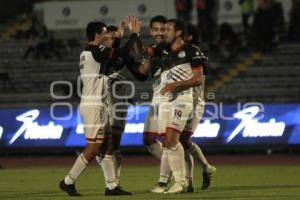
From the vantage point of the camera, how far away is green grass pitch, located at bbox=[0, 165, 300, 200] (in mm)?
12367

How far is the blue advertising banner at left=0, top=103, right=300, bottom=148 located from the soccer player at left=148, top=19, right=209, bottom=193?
9.50 m

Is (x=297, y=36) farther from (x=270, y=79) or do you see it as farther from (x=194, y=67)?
(x=194, y=67)

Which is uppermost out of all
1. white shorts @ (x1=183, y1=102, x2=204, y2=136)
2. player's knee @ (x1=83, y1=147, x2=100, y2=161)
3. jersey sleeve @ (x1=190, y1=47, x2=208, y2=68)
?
jersey sleeve @ (x1=190, y1=47, x2=208, y2=68)

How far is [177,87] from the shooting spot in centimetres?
1259

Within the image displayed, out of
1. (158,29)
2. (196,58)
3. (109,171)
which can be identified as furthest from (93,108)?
(196,58)

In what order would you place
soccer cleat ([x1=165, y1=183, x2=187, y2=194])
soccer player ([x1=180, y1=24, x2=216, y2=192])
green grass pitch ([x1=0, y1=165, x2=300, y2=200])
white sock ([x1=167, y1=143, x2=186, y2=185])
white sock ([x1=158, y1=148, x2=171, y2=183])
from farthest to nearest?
soccer player ([x1=180, y1=24, x2=216, y2=192]) < white sock ([x1=158, y1=148, x2=171, y2=183]) < soccer cleat ([x1=165, y1=183, x2=187, y2=194]) < white sock ([x1=167, y1=143, x2=186, y2=185]) < green grass pitch ([x1=0, y1=165, x2=300, y2=200])

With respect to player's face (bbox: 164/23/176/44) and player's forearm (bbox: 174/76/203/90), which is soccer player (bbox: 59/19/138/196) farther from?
player's forearm (bbox: 174/76/203/90)

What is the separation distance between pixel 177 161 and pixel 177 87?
1.01m

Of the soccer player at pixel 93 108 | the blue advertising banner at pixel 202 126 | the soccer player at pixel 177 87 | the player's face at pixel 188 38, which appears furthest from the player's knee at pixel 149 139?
the blue advertising banner at pixel 202 126

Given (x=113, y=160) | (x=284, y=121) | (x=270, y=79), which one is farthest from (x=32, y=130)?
(x=113, y=160)

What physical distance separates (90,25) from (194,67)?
1.54 metres

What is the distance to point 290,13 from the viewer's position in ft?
91.9

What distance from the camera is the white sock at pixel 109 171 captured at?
12672mm

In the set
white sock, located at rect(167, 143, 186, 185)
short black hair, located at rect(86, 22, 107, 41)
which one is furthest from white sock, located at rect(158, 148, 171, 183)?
short black hair, located at rect(86, 22, 107, 41)
